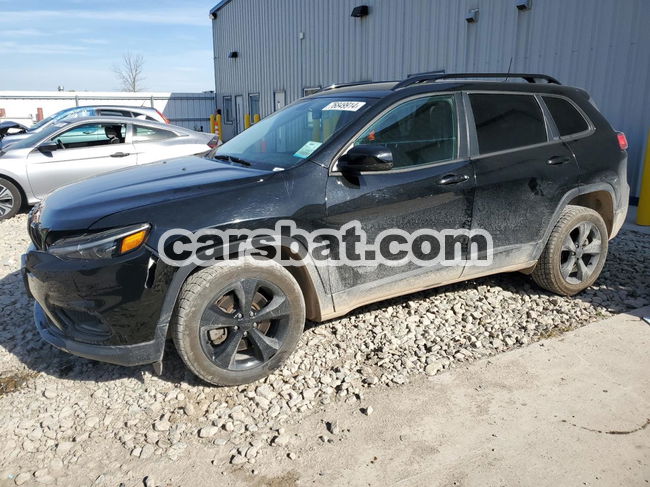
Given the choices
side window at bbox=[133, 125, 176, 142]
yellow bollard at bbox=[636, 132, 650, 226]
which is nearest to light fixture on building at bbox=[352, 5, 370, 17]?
side window at bbox=[133, 125, 176, 142]

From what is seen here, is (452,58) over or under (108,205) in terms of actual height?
over

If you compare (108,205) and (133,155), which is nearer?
(108,205)

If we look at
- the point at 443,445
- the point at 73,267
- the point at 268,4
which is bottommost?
the point at 443,445

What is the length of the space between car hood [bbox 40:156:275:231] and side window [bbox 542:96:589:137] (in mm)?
2448

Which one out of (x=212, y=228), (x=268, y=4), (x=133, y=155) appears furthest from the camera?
(x=268, y=4)

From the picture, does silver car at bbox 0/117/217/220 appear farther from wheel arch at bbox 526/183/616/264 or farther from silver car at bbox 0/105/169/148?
wheel arch at bbox 526/183/616/264

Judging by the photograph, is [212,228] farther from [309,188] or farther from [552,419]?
[552,419]

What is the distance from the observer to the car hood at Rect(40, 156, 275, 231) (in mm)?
2807

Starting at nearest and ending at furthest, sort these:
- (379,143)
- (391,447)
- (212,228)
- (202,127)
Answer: (391,447)
(212,228)
(379,143)
(202,127)

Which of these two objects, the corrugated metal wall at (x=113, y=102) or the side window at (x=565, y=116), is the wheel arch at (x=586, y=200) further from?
the corrugated metal wall at (x=113, y=102)

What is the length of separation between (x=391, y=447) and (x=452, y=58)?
984 cm

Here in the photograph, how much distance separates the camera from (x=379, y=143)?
11.2 feet

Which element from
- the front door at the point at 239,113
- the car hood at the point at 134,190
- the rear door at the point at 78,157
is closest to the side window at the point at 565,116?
the car hood at the point at 134,190

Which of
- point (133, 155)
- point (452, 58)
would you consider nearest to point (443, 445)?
point (133, 155)
